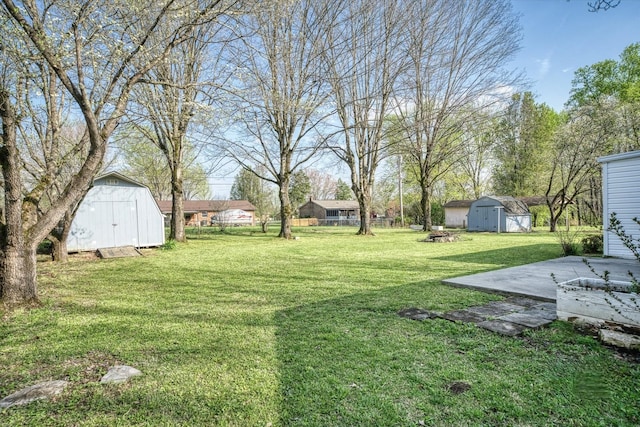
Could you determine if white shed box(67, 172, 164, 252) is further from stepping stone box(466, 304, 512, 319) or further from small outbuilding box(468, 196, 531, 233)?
small outbuilding box(468, 196, 531, 233)

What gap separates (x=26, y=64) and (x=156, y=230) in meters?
8.08

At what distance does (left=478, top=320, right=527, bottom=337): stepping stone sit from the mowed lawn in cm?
11

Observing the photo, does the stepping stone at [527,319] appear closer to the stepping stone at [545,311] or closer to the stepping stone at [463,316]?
the stepping stone at [545,311]

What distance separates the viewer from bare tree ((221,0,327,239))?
12312mm

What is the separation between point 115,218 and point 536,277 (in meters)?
13.2

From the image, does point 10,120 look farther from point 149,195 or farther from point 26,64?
point 149,195

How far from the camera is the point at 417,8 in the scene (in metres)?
16.1

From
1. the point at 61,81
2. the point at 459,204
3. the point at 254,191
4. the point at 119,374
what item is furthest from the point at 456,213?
the point at 119,374

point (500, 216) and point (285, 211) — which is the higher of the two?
point (285, 211)

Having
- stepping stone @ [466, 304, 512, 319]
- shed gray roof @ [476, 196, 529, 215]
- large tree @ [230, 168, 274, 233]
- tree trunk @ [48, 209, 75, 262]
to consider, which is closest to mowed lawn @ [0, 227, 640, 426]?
stepping stone @ [466, 304, 512, 319]

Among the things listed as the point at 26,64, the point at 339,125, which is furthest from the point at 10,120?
the point at 339,125

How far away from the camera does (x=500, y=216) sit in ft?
69.8

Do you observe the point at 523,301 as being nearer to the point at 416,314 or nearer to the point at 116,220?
the point at 416,314

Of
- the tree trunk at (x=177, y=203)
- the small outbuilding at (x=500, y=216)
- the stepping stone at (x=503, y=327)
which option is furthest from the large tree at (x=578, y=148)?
the tree trunk at (x=177, y=203)
